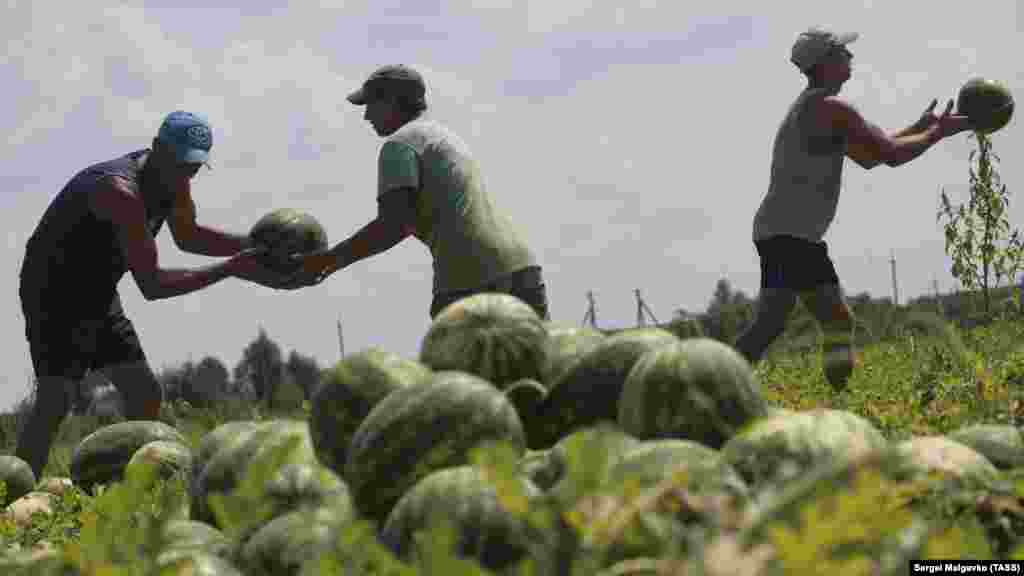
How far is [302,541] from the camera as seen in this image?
8.23 ft

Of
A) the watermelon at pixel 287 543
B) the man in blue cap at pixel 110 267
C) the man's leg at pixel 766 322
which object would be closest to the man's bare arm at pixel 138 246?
the man in blue cap at pixel 110 267

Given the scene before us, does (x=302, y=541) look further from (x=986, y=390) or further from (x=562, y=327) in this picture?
(x=986, y=390)

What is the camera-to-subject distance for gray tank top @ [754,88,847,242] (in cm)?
771

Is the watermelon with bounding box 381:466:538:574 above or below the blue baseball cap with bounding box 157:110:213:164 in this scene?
below

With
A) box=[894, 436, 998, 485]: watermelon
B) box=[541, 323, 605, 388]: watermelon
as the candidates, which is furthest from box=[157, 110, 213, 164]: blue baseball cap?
box=[894, 436, 998, 485]: watermelon

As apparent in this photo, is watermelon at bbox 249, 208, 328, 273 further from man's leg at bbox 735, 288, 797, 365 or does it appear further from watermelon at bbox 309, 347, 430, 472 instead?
watermelon at bbox 309, 347, 430, 472

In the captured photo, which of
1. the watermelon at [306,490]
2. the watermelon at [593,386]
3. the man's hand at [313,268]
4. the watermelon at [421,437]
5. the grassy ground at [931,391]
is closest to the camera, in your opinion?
the watermelon at [421,437]

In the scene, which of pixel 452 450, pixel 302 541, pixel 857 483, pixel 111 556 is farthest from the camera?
pixel 452 450

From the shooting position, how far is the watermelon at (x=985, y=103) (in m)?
Answer: 9.20

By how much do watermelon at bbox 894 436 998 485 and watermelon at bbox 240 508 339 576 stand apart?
119 centimetres

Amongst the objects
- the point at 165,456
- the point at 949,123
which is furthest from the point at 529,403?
the point at 949,123

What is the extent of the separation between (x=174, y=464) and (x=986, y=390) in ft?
11.7

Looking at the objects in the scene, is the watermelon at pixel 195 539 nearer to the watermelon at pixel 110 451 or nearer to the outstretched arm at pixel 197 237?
the watermelon at pixel 110 451

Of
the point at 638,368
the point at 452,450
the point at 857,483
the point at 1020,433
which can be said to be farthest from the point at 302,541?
the point at 1020,433
